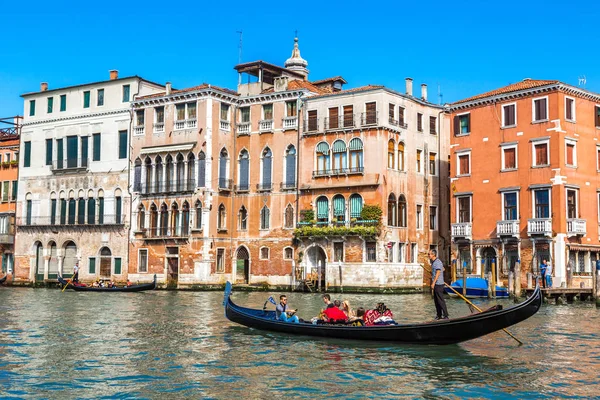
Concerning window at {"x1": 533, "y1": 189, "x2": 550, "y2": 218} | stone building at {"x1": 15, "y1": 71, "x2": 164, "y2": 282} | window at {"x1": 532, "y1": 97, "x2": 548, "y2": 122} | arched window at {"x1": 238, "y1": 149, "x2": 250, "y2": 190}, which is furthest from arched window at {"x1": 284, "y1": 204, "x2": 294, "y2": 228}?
window at {"x1": 532, "y1": 97, "x2": 548, "y2": 122}

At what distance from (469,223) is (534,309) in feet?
63.1

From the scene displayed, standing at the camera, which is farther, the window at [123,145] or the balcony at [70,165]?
the balcony at [70,165]

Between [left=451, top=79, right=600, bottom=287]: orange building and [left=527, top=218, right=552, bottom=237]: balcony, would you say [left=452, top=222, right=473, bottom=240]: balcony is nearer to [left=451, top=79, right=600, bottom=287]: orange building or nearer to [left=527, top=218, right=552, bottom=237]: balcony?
[left=451, top=79, right=600, bottom=287]: orange building

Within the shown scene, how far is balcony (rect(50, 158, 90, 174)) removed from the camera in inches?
1573

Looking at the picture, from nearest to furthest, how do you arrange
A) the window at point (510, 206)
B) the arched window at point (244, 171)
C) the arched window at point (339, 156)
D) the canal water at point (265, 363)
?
the canal water at point (265, 363) < the window at point (510, 206) < the arched window at point (339, 156) < the arched window at point (244, 171)

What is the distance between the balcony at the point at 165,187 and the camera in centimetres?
3623

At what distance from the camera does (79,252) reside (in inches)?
1567

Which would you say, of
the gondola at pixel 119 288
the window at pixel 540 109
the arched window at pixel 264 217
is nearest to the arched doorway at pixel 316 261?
the arched window at pixel 264 217

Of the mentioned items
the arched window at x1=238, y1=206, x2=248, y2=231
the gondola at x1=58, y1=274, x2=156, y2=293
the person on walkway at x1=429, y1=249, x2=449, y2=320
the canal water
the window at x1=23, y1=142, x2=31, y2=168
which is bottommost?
the canal water

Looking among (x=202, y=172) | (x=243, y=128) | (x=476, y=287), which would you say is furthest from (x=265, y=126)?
(x=476, y=287)

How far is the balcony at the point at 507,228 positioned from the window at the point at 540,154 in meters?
2.38

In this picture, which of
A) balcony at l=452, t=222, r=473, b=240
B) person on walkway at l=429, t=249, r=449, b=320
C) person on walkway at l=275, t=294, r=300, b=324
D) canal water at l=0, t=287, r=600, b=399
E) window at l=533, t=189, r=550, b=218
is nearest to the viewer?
canal water at l=0, t=287, r=600, b=399

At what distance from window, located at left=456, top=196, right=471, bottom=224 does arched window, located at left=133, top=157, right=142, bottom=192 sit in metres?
14.8

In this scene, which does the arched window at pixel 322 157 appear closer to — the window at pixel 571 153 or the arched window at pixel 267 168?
the arched window at pixel 267 168
